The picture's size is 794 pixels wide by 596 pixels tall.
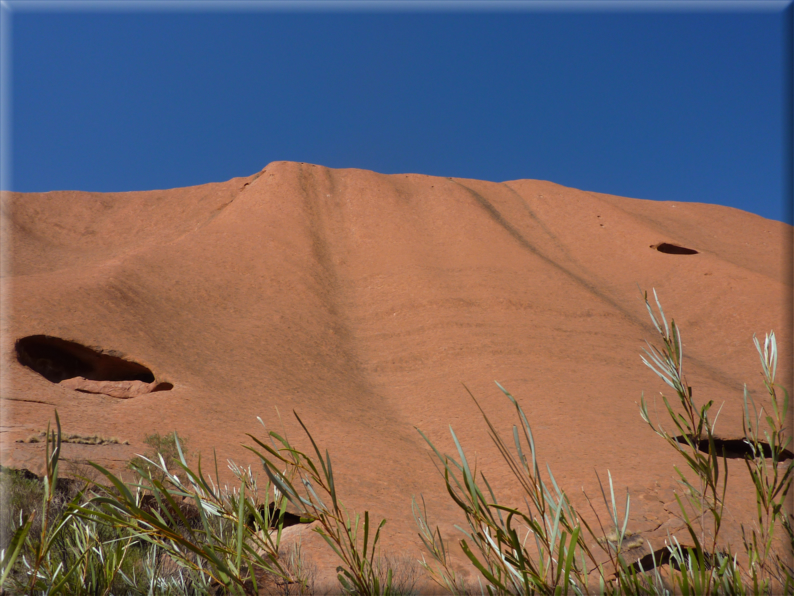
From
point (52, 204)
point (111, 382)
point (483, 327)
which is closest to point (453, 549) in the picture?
point (111, 382)

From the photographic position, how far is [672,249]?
21438 millimetres

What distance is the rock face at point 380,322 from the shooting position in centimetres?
809

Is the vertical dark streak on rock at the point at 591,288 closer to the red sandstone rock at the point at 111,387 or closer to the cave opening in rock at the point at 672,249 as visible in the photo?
the cave opening in rock at the point at 672,249

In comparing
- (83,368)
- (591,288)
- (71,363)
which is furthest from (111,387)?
(591,288)

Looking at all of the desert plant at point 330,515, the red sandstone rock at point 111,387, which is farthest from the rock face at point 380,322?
the desert plant at point 330,515

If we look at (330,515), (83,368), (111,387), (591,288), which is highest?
(591,288)

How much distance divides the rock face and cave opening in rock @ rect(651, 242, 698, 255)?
0.10m

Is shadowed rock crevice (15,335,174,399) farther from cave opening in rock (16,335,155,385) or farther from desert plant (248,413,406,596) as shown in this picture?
desert plant (248,413,406,596)

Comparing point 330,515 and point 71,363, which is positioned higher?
point 330,515

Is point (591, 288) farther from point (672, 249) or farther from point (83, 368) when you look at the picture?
point (83, 368)

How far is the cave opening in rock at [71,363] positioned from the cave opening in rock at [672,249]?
1984cm

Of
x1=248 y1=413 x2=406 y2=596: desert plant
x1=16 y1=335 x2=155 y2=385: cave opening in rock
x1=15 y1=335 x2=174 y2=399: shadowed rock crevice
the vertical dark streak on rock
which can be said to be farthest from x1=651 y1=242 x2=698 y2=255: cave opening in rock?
x1=248 y1=413 x2=406 y2=596: desert plant

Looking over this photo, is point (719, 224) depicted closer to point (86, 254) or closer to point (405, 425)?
point (405, 425)

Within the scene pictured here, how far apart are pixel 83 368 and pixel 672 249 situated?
862 inches
